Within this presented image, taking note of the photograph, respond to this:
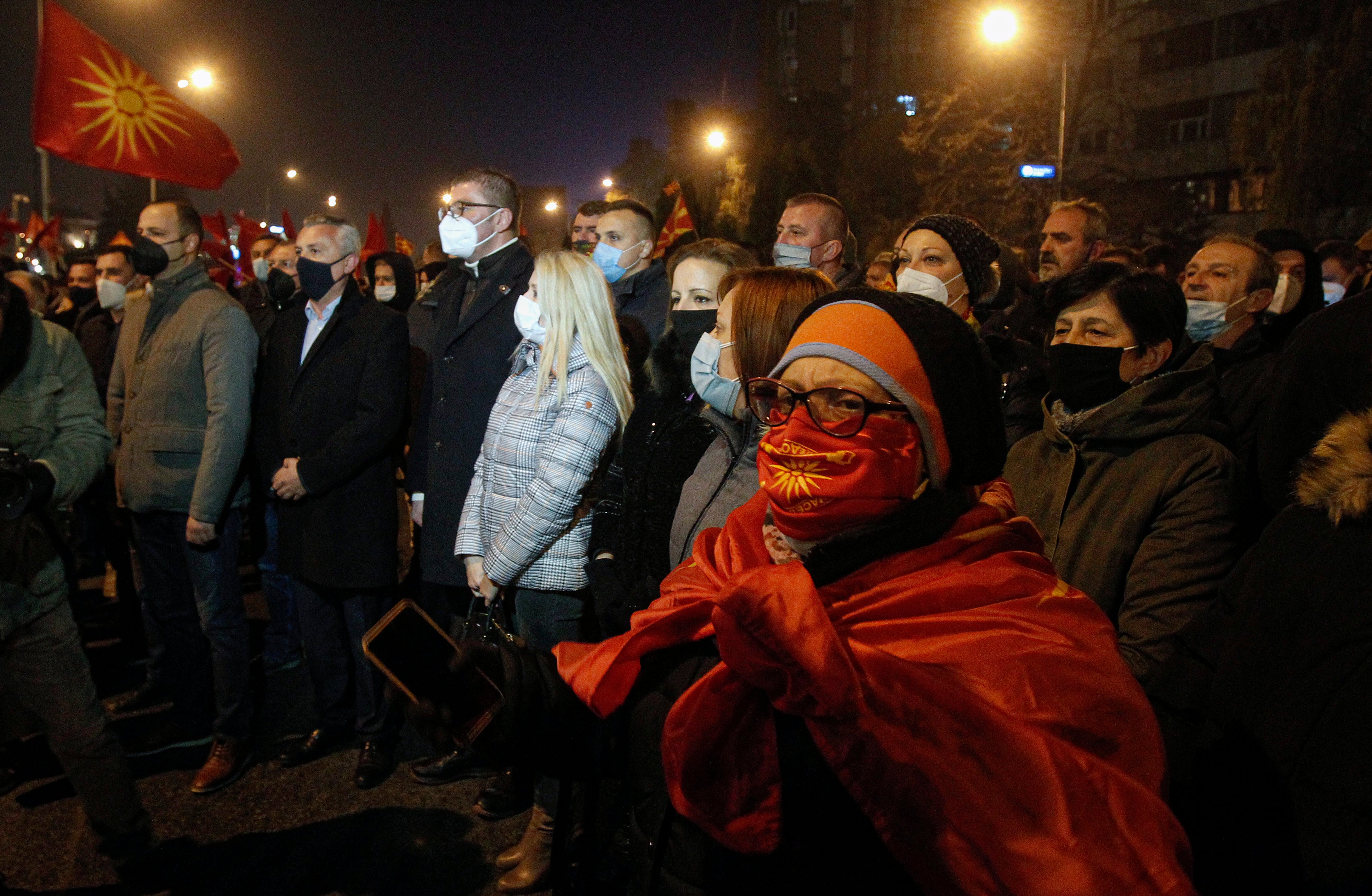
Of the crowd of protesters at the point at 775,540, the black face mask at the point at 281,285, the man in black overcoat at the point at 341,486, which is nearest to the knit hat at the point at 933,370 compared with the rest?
the crowd of protesters at the point at 775,540

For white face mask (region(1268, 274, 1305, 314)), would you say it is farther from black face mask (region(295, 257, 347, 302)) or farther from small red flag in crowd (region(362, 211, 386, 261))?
small red flag in crowd (region(362, 211, 386, 261))

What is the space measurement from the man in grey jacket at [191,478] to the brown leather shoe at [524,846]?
1.72 meters

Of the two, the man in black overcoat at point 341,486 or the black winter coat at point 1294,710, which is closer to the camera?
the black winter coat at point 1294,710

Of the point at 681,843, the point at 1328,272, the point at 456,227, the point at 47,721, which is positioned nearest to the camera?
the point at 681,843

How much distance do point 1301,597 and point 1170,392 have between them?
3.48 feet

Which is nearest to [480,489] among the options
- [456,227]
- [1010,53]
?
[456,227]

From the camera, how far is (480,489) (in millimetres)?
4102

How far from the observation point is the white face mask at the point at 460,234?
4.89 meters

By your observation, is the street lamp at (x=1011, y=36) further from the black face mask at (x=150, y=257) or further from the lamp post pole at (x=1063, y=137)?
the black face mask at (x=150, y=257)

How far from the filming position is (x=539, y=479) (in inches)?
146

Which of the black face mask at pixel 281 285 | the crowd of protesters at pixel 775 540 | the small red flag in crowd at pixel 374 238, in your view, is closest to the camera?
the crowd of protesters at pixel 775 540

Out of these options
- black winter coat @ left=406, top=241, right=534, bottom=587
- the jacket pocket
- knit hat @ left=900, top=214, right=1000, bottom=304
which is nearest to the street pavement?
the jacket pocket

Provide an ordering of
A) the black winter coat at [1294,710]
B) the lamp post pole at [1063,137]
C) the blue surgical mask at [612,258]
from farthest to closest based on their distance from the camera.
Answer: the lamp post pole at [1063,137], the blue surgical mask at [612,258], the black winter coat at [1294,710]

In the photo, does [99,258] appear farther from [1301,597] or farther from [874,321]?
[1301,597]
